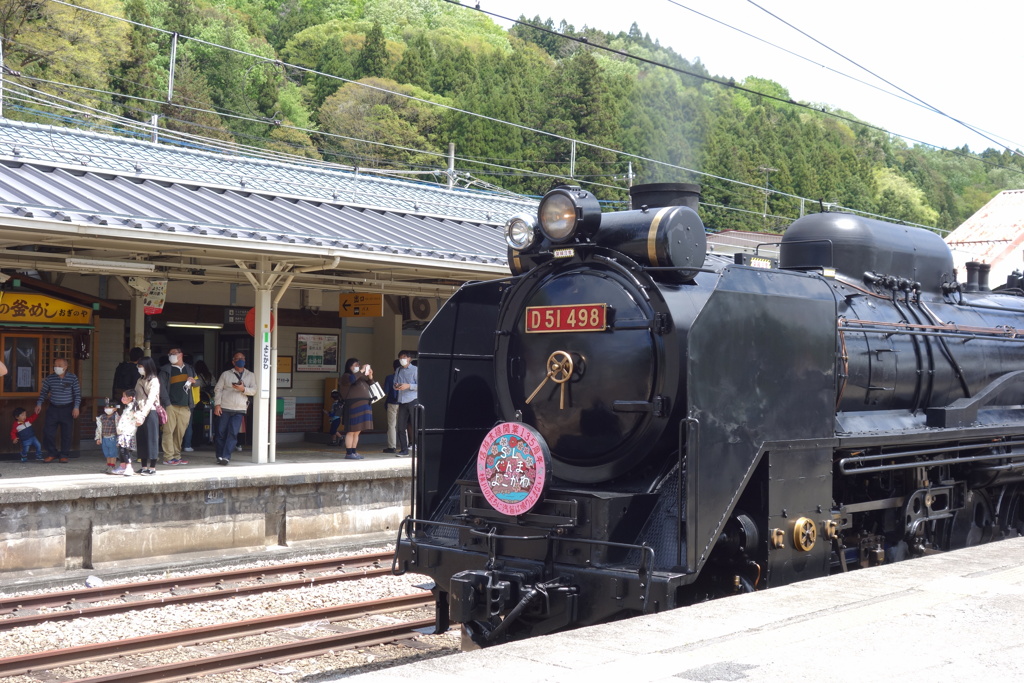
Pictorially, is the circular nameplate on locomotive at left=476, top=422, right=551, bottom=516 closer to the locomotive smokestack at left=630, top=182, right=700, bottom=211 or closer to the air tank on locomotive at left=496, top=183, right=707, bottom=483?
the air tank on locomotive at left=496, top=183, right=707, bottom=483

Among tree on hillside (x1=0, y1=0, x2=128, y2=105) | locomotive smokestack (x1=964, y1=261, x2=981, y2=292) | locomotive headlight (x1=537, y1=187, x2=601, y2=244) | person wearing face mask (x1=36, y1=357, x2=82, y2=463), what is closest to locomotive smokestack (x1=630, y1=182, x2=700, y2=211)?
locomotive headlight (x1=537, y1=187, x2=601, y2=244)

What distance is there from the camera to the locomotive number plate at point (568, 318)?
5941 millimetres

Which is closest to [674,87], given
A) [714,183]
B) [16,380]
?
[16,380]

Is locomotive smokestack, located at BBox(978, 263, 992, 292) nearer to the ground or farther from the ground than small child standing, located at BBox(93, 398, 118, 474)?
farther from the ground

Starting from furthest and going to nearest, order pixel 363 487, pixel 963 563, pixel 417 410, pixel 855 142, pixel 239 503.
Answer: pixel 855 142 → pixel 363 487 → pixel 239 503 → pixel 417 410 → pixel 963 563

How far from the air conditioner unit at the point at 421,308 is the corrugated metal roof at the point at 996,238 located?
12.4 meters

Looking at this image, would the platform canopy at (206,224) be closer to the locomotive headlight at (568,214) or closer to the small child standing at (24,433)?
the small child standing at (24,433)

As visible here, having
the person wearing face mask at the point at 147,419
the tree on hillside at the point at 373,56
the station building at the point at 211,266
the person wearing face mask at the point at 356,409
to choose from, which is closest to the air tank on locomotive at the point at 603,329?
the station building at the point at 211,266

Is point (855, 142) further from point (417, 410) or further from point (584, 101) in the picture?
point (417, 410)

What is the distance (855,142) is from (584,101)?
71.2 feet

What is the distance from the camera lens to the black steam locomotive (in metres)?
5.59

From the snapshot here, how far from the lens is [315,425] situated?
1752 centimetres

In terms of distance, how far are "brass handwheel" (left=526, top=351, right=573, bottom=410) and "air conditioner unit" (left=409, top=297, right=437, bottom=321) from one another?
39.7 feet

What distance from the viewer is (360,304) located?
1650cm
